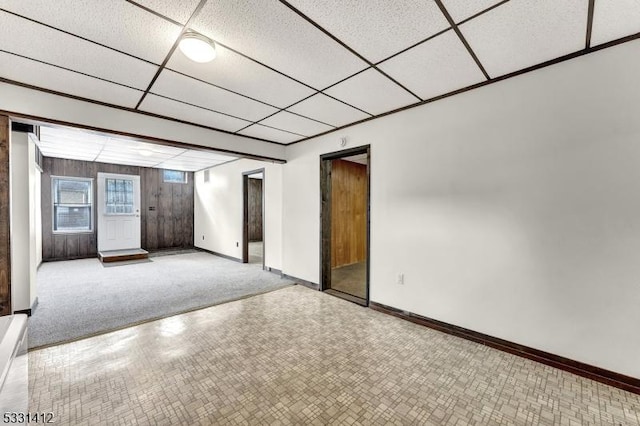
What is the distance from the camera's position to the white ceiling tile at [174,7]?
1571mm

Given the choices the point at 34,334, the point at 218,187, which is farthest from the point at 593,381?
the point at 218,187

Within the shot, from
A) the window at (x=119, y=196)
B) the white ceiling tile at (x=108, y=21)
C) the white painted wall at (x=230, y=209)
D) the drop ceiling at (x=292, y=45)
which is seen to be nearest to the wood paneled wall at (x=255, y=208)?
the white painted wall at (x=230, y=209)

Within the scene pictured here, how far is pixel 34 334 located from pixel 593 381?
16.9 feet

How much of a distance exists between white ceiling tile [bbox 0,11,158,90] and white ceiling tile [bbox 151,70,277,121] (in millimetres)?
158

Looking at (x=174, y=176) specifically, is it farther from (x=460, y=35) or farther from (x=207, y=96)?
(x=460, y=35)

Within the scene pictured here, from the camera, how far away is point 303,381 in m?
2.04

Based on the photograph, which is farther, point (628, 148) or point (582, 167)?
point (582, 167)

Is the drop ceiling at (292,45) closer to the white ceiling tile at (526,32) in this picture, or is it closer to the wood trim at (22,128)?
the white ceiling tile at (526,32)

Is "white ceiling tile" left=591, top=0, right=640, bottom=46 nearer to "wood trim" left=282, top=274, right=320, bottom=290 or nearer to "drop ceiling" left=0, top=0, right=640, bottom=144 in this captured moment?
"drop ceiling" left=0, top=0, right=640, bottom=144

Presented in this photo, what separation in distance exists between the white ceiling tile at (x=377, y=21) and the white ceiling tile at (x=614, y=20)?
941 mm

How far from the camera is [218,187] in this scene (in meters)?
7.37

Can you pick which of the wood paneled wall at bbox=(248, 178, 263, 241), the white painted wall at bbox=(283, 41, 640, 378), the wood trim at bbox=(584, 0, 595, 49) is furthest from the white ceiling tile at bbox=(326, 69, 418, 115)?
the wood paneled wall at bbox=(248, 178, 263, 241)

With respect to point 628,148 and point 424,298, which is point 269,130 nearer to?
point 424,298

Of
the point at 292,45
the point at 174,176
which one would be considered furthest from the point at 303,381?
the point at 174,176
